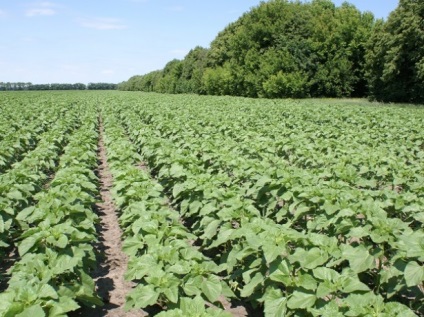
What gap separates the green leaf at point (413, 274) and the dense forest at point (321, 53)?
A: 33546 millimetres

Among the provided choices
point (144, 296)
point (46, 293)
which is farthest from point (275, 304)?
point (46, 293)

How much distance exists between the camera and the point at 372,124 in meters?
15.0

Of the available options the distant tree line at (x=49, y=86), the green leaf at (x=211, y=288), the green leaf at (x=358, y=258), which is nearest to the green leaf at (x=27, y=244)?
the green leaf at (x=211, y=288)

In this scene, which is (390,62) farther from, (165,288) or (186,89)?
(186,89)

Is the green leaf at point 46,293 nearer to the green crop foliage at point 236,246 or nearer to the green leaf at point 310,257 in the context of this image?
the green crop foliage at point 236,246

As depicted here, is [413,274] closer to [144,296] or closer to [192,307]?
[192,307]

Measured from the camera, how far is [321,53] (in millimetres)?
46562

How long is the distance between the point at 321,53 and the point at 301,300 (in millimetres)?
46962

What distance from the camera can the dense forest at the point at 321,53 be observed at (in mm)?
34750

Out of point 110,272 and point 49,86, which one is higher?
point 49,86

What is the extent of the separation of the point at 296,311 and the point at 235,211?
5.33 ft

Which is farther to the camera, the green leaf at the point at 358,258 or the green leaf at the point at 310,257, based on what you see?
the green leaf at the point at 358,258

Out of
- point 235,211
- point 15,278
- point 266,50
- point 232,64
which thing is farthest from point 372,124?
point 232,64

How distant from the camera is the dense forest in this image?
1368 inches
